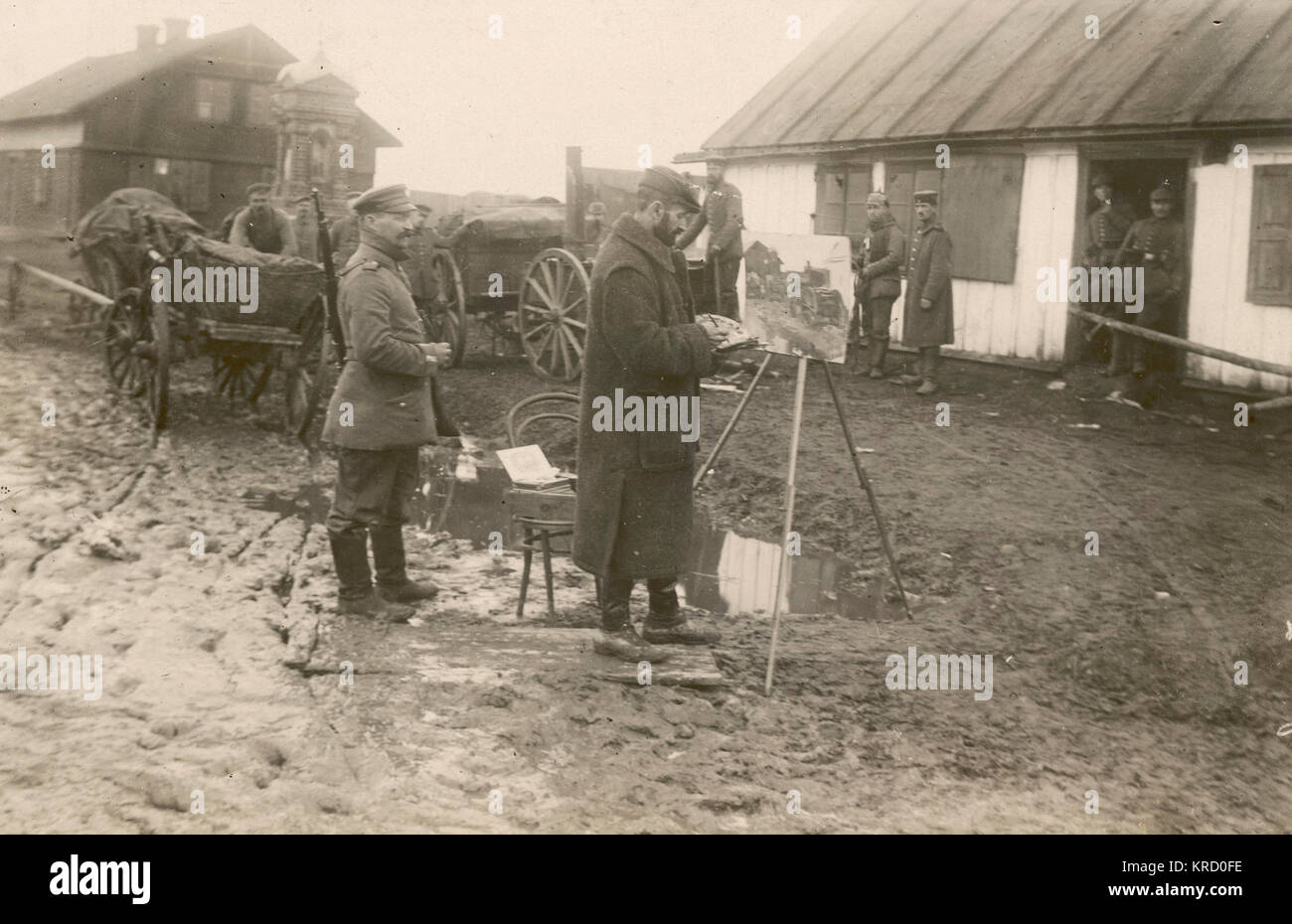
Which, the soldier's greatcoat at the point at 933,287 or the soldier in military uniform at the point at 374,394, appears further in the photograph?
the soldier's greatcoat at the point at 933,287

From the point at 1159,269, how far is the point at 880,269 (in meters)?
2.85

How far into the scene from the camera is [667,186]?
4.78 m

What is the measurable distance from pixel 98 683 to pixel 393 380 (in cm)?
184

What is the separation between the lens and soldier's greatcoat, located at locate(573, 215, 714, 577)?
15.6ft

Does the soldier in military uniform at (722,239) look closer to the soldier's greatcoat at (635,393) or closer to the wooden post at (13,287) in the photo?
the soldier's greatcoat at (635,393)

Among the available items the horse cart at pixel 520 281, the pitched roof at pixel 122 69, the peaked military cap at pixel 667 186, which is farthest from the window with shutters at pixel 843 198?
the pitched roof at pixel 122 69

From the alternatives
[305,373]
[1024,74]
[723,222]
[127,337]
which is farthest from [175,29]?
[305,373]

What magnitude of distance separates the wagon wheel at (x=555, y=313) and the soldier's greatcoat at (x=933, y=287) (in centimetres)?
347

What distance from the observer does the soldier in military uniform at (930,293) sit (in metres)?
12.2

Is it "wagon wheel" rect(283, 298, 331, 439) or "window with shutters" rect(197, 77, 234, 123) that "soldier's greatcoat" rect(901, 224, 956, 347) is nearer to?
"wagon wheel" rect(283, 298, 331, 439)

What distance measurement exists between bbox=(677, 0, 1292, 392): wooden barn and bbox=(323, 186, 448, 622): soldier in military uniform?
859 centimetres

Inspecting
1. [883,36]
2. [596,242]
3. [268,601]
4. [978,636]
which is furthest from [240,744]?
[883,36]

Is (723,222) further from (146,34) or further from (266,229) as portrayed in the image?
(146,34)
